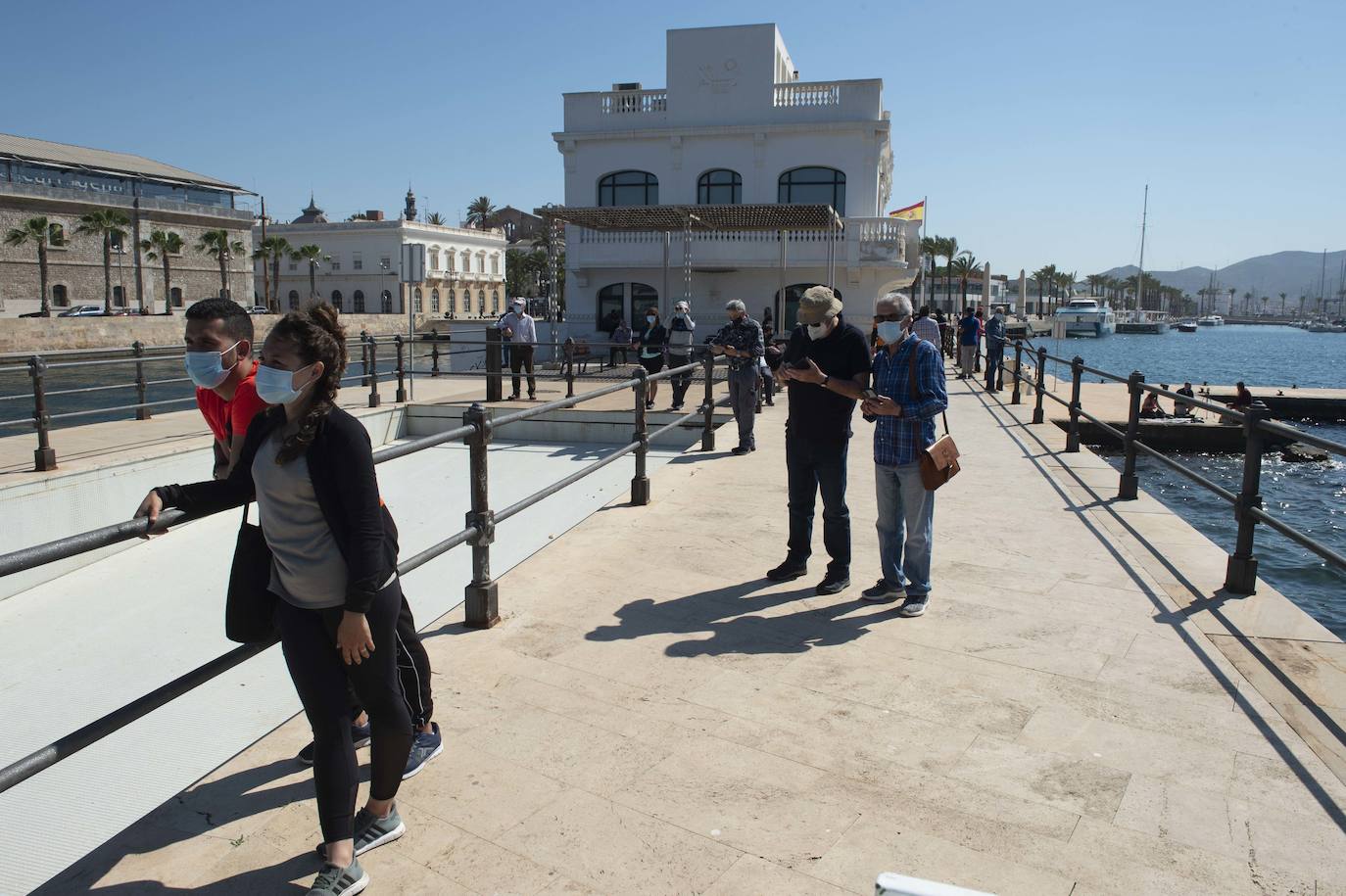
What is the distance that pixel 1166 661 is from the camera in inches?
177

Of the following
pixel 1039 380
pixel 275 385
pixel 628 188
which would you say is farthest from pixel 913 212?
pixel 275 385

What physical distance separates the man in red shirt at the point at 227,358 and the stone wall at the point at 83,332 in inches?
1650

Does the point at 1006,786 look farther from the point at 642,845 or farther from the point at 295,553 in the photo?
the point at 295,553

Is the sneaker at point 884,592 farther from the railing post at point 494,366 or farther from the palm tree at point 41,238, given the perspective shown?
the palm tree at point 41,238

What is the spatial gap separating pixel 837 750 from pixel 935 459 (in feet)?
6.45

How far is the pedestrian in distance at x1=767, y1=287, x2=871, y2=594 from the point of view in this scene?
17.6 ft

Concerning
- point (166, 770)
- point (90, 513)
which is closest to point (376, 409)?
point (90, 513)

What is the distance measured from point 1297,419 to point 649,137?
22021 mm

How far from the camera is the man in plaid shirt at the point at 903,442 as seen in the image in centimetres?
512

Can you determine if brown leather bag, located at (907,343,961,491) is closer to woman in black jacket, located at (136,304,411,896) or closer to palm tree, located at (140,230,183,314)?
woman in black jacket, located at (136,304,411,896)

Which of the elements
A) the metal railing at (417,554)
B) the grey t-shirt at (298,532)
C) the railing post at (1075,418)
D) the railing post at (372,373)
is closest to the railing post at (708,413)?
the metal railing at (417,554)

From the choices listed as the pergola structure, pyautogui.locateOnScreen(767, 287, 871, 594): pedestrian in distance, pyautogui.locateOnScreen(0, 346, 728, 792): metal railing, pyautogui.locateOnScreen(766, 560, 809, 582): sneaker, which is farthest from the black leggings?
the pergola structure

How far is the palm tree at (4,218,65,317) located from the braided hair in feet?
242

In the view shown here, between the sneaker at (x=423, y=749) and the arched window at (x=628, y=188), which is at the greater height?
the arched window at (x=628, y=188)
